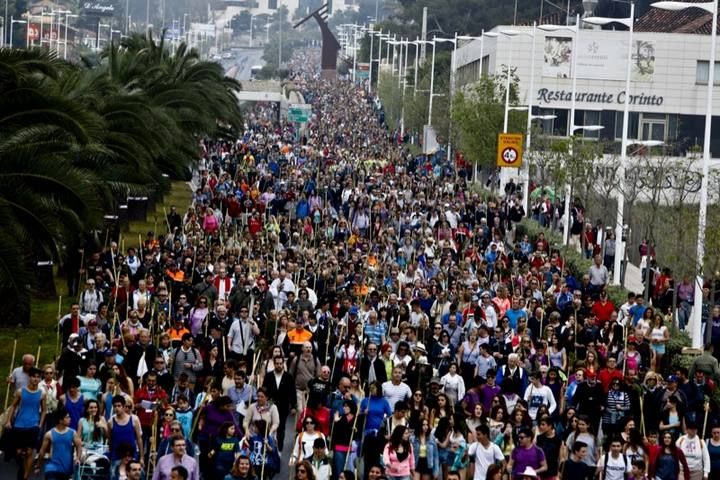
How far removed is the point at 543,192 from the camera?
163ft

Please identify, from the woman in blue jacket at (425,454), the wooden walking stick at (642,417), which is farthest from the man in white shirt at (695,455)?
the woman in blue jacket at (425,454)

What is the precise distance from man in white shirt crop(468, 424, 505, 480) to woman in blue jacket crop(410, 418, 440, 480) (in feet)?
1.08

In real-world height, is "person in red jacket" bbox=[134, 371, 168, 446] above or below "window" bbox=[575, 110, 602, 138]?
below

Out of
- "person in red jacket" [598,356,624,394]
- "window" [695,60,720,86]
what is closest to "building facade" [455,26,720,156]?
"window" [695,60,720,86]

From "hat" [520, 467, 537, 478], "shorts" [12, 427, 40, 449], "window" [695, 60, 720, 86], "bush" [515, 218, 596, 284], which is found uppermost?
"window" [695, 60, 720, 86]

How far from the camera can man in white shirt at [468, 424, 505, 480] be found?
51.6ft

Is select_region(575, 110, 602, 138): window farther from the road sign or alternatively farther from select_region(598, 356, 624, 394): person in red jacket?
select_region(598, 356, 624, 394): person in red jacket

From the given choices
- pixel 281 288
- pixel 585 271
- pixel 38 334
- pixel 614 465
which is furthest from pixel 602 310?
pixel 614 465

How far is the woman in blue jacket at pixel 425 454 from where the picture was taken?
15.9 meters

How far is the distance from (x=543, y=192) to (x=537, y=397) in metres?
31.7

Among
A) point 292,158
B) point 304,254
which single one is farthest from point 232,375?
point 292,158

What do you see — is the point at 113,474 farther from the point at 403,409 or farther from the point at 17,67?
the point at 17,67

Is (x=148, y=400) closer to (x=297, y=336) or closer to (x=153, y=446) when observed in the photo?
(x=153, y=446)

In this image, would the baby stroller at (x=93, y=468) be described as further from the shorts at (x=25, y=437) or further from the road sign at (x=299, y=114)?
the road sign at (x=299, y=114)
